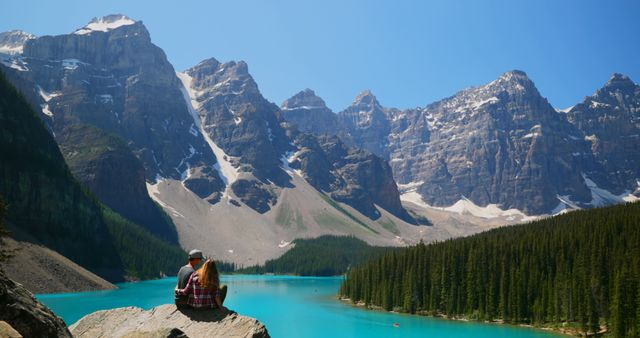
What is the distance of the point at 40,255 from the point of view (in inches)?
4764

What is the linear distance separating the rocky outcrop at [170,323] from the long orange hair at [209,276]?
0.80m

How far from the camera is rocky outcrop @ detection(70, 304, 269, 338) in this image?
12984 mm

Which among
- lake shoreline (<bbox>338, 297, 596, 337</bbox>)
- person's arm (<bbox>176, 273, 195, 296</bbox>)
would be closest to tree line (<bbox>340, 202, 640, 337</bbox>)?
lake shoreline (<bbox>338, 297, 596, 337</bbox>)

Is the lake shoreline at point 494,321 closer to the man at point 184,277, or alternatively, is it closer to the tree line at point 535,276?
the tree line at point 535,276

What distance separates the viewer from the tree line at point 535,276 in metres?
75.9

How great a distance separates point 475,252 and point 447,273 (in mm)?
6734

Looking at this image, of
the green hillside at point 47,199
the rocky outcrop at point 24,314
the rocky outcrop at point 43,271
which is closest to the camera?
the rocky outcrop at point 24,314

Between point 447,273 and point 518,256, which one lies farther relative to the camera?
point 447,273

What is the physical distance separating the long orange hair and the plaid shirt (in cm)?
17

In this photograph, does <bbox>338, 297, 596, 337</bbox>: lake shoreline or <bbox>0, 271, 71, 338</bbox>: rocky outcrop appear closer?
<bbox>0, 271, 71, 338</bbox>: rocky outcrop

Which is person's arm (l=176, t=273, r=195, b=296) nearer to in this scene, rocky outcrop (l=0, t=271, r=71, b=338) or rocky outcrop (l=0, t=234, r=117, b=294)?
rocky outcrop (l=0, t=271, r=71, b=338)

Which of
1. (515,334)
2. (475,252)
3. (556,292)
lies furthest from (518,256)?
(515,334)

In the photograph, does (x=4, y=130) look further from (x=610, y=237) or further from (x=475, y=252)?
(x=610, y=237)

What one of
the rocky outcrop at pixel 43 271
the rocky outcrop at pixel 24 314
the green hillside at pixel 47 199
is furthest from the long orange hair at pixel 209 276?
the green hillside at pixel 47 199
